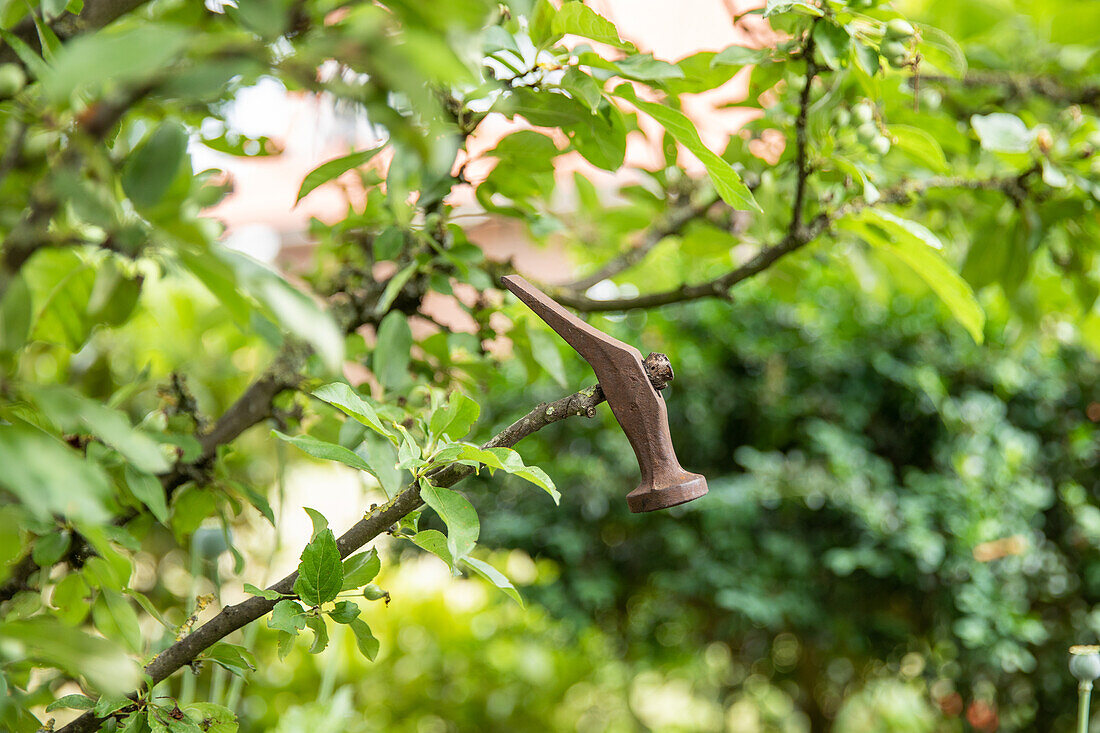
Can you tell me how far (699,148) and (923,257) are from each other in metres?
0.21

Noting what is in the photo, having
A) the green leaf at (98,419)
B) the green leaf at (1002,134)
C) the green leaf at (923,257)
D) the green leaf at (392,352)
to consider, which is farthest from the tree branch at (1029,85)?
the green leaf at (98,419)

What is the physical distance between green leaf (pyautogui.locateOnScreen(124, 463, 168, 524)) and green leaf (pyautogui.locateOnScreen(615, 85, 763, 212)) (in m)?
0.33

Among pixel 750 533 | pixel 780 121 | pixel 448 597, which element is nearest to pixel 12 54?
pixel 780 121

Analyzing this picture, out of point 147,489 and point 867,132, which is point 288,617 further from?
point 867,132

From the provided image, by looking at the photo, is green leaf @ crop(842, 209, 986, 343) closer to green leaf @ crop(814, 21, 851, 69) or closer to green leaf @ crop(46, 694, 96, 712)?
green leaf @ crop(814, 21, 851, 69)

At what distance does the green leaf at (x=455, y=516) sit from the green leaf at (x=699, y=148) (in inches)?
8.3

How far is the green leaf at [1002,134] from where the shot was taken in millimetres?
585

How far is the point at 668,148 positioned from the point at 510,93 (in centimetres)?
18

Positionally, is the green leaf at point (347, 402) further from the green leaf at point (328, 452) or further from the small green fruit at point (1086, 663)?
the small green fruit at point (1086, 663)

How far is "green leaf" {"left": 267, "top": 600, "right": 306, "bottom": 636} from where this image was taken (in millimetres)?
352

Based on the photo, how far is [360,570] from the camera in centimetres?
38

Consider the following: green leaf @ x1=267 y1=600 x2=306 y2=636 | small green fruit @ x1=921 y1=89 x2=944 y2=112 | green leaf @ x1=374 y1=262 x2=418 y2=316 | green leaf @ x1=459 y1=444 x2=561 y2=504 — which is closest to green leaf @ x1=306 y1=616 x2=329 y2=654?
green leaf @ x1=267 y1=600 x2=306 y2=636

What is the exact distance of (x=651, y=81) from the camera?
18.9 inches

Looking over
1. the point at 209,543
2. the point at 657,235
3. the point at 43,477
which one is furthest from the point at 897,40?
Result: the point at 209,543
